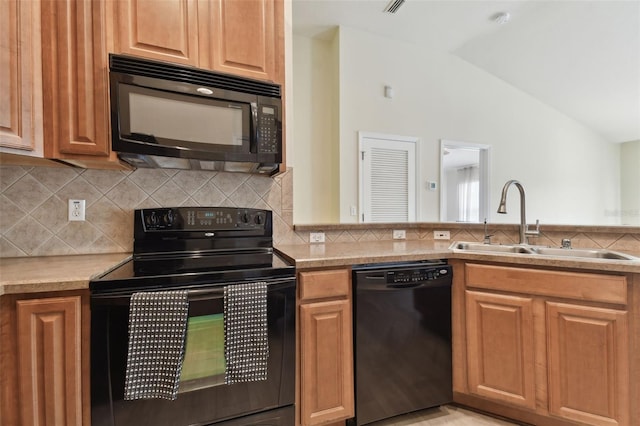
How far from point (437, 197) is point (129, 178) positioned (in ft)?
11.4

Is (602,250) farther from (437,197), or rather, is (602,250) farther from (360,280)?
(437,197)

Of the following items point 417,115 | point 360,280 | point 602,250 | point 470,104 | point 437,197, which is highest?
point 470,104

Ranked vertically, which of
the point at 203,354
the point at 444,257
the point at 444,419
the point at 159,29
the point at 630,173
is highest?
the point at 159,29

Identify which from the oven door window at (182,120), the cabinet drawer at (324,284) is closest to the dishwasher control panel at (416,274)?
the cabinet drawer at (324,284)

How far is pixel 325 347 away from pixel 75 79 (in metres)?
1.66

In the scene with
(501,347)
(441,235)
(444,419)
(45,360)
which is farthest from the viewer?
(441,235)

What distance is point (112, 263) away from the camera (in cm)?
130

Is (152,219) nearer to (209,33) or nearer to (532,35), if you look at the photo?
(209,33)

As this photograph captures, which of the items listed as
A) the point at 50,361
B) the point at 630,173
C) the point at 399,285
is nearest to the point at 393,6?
the point at 399,285

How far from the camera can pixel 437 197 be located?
12.6 feet

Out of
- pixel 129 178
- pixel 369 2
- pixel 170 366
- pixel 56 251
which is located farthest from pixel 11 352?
pixel 369 2

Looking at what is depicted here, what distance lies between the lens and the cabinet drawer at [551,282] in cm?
127

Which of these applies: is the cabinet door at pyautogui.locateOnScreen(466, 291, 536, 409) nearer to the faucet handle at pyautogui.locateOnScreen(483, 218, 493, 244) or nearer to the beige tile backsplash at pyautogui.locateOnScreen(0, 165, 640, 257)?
the faucet handle at pyautogui.locateOnScreen(483, 218, 493, 244)

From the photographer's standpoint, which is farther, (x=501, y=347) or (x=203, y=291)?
(x=501, y=347)
